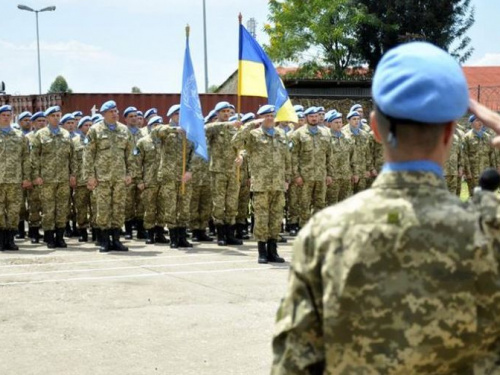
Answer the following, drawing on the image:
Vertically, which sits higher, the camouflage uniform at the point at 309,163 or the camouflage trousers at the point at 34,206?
the camouflage uniform at the point at 309,163

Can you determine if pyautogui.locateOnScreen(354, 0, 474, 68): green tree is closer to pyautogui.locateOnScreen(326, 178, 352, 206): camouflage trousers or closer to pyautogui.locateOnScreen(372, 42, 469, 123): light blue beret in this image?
pyautogui.locateOnScreen(326, 178, 352, 206): camouflage trousers

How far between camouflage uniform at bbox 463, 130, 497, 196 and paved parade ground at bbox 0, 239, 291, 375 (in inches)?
203

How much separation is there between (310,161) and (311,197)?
635 millimetres

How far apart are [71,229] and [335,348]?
43.0 feet

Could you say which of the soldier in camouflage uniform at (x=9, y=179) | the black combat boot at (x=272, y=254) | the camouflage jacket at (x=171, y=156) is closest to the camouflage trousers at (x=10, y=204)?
the soldier in camouflage uniform at (x=9, y=179)

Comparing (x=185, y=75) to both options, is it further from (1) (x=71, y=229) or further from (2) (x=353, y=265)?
(2) (x=353, y=265)

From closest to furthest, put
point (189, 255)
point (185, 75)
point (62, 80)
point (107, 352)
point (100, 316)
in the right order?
1. point (107, 352)
2. point (100, 316)
3. point (189, 255)
4. point (185, 75)
5. point (62, 80)

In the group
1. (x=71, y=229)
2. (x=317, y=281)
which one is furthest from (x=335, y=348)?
(x=71, y=229)

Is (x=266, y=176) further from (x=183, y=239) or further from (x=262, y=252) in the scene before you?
(x=183, y=239)

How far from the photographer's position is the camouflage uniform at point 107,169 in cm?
1178

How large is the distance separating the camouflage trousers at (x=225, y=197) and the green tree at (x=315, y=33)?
28378 mm

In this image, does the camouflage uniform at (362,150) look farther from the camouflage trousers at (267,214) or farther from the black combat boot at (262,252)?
the black combat boot at (262,252)

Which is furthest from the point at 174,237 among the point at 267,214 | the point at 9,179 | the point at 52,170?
the point at 9,179

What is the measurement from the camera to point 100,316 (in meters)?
7.38
